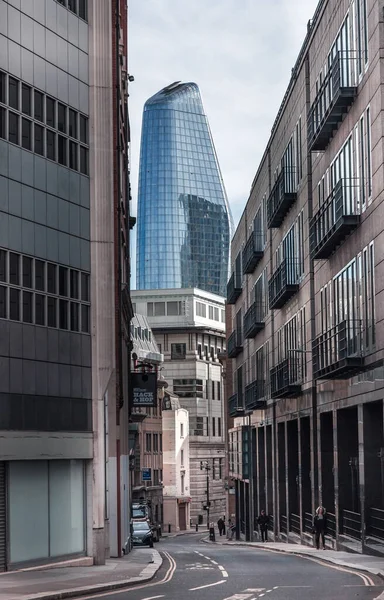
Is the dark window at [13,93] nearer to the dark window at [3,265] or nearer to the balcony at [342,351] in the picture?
the dark window at [3,265]

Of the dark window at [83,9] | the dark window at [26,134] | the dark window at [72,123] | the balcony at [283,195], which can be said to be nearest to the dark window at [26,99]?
the dark window at [26,134]

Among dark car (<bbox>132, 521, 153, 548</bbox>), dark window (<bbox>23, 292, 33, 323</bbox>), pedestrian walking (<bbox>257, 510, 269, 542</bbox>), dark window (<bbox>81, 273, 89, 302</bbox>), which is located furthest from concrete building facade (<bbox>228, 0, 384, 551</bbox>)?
dark window (<bbox>23, 292, 33, 323</bbox>)

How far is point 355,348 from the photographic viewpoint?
38.5m

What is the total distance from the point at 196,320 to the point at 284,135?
108m

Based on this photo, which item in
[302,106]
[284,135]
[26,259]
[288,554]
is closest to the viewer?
[26,259]

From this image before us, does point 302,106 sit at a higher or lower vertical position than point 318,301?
higher

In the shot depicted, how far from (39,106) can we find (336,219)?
11130 millimetres

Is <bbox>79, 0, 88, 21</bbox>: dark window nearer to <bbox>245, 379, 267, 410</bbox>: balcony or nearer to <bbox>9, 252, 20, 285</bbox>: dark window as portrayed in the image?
<bbox>9, 252, 20, 285</bbox>: dark window

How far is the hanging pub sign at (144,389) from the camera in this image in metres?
51.9

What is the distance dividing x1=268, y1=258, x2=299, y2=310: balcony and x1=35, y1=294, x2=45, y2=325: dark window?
19765 millimetres

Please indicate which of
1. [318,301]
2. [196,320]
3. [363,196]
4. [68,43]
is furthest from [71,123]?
[196,320]

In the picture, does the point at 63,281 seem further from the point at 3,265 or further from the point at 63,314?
the point at 3,265

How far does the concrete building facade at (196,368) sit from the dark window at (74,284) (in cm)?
10882

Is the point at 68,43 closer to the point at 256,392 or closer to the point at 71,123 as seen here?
the point at 71,123
